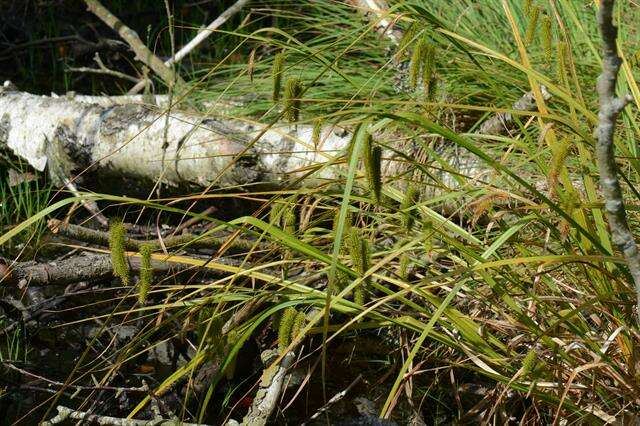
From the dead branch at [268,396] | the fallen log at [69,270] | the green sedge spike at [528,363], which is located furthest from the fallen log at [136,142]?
the green sedge spike at [528,363]

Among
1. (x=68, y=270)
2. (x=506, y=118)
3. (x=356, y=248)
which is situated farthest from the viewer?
(x=506, y=118)

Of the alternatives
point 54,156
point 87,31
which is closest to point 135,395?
point 54,156

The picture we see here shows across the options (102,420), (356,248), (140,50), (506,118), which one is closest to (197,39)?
(140,50)

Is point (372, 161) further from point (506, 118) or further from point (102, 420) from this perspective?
point (506, 118)

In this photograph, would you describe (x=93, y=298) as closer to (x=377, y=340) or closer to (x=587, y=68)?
(x=377, y=340)

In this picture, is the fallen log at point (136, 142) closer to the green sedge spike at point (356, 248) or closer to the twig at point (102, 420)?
the twig at point (102, 420)

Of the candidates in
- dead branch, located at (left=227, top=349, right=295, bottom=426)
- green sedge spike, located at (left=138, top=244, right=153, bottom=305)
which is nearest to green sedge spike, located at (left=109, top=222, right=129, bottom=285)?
green sedge spike, located at (left=138, top=244, right=153, bottom=305)
